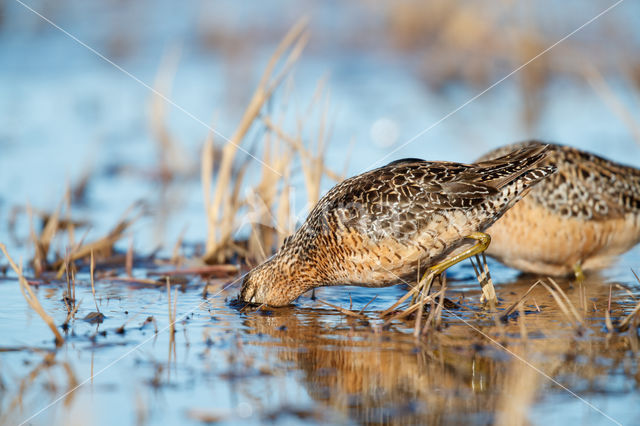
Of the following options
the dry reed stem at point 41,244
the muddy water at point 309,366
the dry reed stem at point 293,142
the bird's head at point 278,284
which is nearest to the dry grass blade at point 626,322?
the muddy water at point 309,366

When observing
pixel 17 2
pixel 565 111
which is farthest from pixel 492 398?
pixel 17 2

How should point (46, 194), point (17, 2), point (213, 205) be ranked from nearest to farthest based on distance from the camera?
point (213, 205) < point (46, 194) < point (17, 2)

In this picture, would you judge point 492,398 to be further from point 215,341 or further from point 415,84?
point 415,84

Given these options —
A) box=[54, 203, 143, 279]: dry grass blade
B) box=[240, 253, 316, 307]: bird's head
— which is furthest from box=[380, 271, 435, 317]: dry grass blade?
box=[54, 203, 143, 279]: dry grass blade

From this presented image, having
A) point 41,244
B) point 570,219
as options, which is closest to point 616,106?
point 570,219

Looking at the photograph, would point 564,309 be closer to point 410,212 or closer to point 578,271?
point 410,212

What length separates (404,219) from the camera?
5156mm

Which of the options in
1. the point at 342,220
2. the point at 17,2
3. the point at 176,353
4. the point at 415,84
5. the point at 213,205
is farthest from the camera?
the point at 17,2

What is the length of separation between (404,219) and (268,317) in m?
1.02

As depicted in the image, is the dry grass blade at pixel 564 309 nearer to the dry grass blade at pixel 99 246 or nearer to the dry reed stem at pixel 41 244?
the dry grass blade at pixel 99 246

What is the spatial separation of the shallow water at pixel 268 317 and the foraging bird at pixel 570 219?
0.27 metres

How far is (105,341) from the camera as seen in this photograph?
4.68 meters

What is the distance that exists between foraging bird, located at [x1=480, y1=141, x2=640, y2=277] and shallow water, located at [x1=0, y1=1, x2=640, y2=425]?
0.27 m

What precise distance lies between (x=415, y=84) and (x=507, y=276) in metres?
6.11
